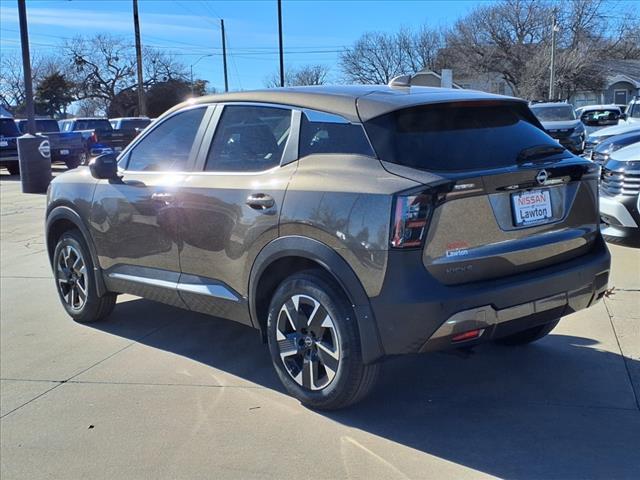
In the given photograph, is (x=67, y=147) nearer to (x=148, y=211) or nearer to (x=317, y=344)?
(x=148, y=211)

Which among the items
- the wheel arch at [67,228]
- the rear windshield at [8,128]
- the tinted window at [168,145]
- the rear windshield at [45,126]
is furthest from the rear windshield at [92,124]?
the tinted window at [168,145]

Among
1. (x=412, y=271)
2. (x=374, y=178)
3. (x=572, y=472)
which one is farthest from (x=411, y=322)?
(x=572, y=472)

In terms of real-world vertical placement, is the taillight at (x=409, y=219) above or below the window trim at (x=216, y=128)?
below

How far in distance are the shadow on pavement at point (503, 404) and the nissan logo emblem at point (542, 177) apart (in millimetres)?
1128

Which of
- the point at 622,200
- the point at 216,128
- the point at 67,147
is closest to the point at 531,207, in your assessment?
the point at 216,128

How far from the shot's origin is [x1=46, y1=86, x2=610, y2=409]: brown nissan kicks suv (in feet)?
10.7

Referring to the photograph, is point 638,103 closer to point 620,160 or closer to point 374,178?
point 620,160

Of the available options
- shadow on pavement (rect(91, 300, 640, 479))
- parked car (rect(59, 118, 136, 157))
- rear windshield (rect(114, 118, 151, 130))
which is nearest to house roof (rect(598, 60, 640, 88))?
rear windshield (rect(114, 118, 151, 130))

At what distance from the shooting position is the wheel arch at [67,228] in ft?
17.4

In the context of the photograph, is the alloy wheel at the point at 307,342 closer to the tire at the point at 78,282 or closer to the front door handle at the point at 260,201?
the front door handle at the point at 260,201

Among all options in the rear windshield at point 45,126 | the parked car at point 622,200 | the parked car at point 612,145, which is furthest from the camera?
the rear windshield at point 45,126

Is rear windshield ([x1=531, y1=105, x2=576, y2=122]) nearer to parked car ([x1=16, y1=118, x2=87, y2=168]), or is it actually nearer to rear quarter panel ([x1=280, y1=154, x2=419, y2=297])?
parked car ([x1=16, y1=118, x2=87, y2=168])

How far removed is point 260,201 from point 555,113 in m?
17.9

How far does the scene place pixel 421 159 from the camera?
3.40 metres
